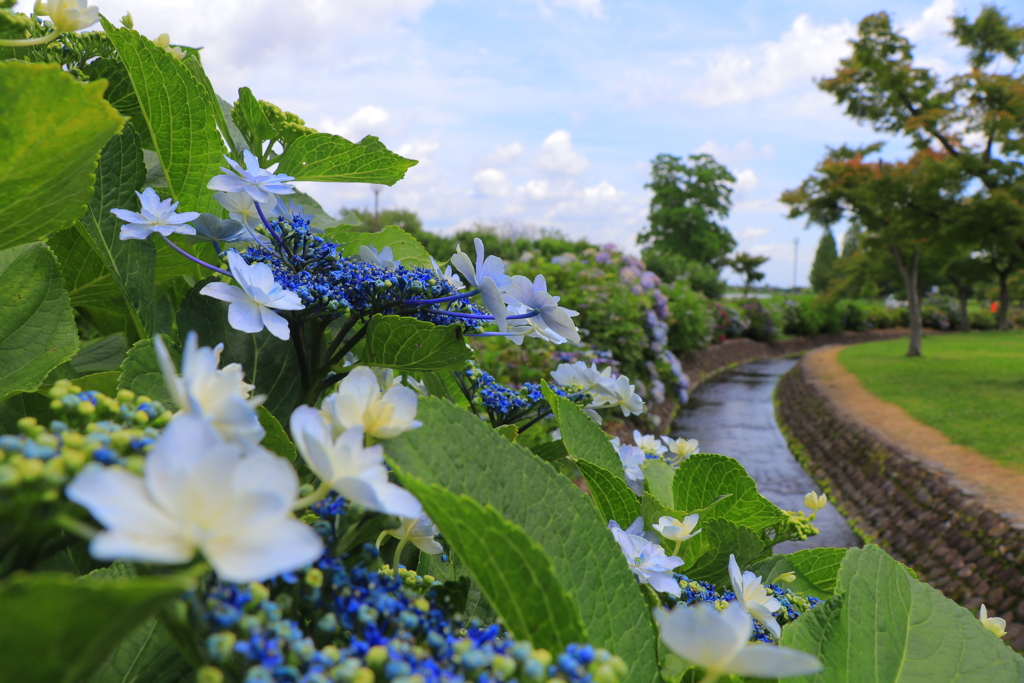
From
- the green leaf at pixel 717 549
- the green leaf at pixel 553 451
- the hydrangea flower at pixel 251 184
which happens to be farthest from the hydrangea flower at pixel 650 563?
the hydrangea flower at pixel 251 184

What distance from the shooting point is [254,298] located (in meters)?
0.67

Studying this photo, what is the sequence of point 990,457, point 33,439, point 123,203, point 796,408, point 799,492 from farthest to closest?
1. point 796,408
2. point 799,492
3. point 990,457
4. point 123,203
5. point 33,439

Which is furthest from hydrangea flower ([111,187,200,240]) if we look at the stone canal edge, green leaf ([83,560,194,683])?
the stone canal edge

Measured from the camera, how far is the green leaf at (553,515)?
2.03 feet

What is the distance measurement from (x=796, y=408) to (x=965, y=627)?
41.3 ft

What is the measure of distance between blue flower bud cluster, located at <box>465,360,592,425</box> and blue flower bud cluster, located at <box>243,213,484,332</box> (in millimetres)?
257

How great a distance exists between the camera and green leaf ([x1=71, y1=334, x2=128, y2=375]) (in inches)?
45.6

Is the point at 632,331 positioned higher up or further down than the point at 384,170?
further down

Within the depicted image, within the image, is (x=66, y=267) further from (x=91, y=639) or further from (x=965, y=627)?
(x=965, y=627)

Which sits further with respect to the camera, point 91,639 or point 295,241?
point 295,241

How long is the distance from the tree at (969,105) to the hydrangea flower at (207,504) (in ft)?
54.0

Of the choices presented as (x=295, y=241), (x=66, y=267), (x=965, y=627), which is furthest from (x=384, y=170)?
(x=965, y=627)

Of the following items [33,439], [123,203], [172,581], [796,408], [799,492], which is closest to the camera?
[172,581]

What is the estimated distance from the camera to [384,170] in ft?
3.69
